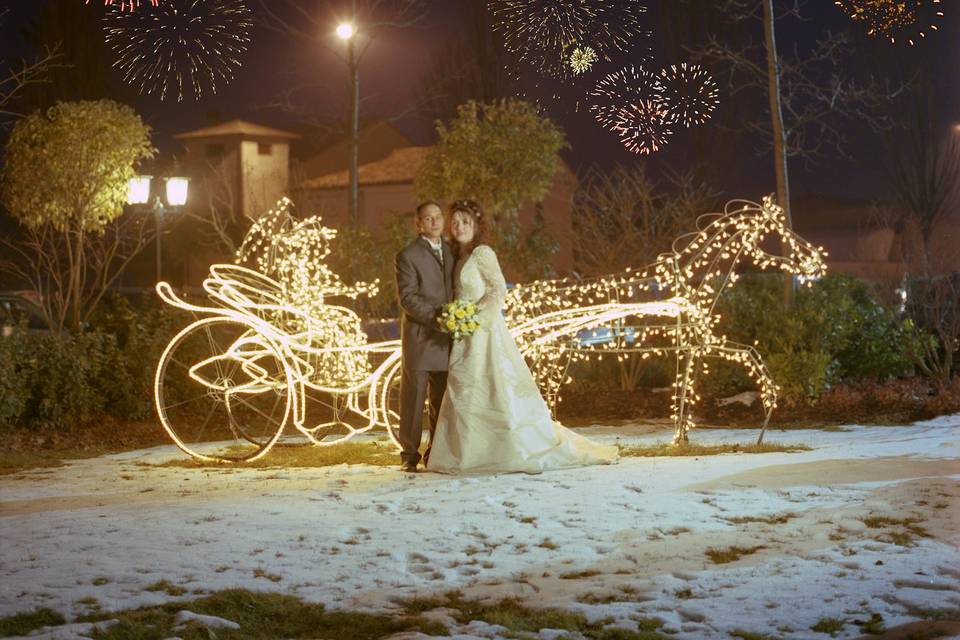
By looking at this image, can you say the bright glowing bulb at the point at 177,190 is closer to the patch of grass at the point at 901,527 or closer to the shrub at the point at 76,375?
the shrub at the point at 76,375

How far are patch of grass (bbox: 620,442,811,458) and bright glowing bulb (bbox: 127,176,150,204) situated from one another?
29.1 ft

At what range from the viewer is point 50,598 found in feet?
18.2

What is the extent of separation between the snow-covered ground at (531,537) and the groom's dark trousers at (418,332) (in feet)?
1.59

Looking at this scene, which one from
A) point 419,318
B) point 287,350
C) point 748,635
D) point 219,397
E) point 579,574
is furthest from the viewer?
point 219,397

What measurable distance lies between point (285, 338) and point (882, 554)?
5.65 m

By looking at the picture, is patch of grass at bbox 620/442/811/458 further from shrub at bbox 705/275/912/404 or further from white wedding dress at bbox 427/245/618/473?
shrub at bbox 705/275/912/404

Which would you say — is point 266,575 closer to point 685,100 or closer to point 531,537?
point 531,537

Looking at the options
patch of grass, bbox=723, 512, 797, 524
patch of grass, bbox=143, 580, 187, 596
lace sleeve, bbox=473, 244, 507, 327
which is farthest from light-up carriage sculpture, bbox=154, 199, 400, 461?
patch of grass, bbox=143, 580, 187, 596

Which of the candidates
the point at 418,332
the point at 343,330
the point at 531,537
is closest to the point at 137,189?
the point at 343,330

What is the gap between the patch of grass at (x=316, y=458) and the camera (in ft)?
33.1

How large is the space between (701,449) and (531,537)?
381 centimetres

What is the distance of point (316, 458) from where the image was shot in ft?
34.0

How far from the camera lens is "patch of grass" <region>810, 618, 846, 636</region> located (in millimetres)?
4936

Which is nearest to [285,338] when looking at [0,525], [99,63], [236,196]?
[0,525]
